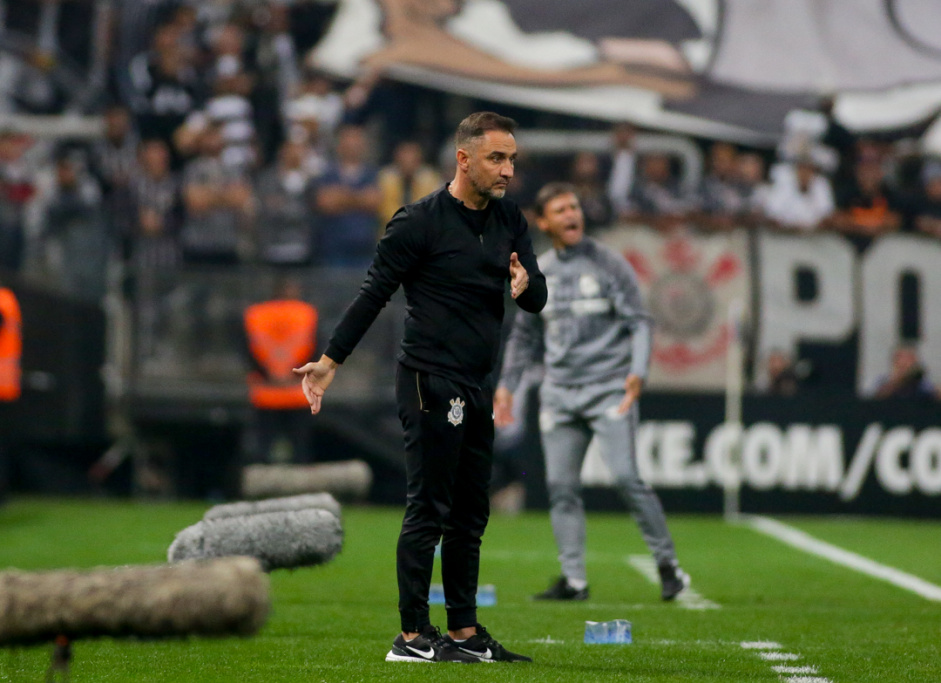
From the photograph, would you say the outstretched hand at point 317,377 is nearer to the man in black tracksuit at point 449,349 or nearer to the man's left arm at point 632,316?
the man in black tracksuit at point 449,349

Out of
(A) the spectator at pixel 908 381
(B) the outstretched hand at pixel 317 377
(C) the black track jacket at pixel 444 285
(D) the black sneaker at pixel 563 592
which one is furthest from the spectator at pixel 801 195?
(B) the outstretched hand at pixel 317 377

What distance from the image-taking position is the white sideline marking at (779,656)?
6.27 metres

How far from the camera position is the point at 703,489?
54.4ft

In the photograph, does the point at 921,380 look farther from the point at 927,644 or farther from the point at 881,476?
the point at 927,644

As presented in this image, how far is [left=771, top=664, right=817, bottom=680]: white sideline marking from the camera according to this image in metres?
5.88

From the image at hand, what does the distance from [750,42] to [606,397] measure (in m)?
12.6

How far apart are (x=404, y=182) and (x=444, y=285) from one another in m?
12.2

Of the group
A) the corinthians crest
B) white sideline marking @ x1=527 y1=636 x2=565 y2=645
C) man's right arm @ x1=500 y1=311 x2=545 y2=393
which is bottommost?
white sideline marking @ x1=527 y1=636 x2=565 y2=645

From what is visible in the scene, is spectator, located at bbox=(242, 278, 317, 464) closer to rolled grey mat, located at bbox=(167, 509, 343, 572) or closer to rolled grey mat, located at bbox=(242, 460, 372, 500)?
rolled grey mat, located at bbox=(242, 460, 372, 500)

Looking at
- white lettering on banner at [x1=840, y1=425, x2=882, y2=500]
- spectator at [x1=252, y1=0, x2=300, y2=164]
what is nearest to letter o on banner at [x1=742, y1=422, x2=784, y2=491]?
white lettering on banner at [x1=840, y1=425, x2=882, y2=500]

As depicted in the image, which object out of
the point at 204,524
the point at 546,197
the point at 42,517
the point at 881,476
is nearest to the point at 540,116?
the point at 881,476

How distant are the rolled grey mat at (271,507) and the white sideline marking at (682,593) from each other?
1.99 meters

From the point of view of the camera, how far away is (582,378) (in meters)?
8.97

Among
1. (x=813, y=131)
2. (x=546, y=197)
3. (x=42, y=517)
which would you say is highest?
(x=813, y=131)
